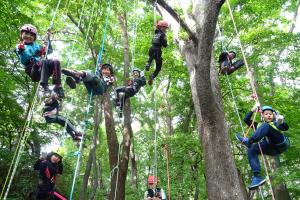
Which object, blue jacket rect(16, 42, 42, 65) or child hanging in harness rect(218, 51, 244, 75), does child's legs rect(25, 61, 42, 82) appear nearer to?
blue jacket rect(16, 42, 42, 65)

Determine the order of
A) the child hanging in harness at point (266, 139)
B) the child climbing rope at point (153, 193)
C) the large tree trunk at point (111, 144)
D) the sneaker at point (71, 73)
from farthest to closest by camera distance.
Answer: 1. the large tree trunk at point (111, 144)
2. the child climbing rope at point (153, 193)
3. the sneaker at point (71, 73)
4. the child hanging in harness at point (266, 139)

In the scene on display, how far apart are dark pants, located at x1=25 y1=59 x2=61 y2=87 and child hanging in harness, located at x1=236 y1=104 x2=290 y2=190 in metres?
2.63

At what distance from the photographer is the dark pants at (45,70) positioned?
4.33m

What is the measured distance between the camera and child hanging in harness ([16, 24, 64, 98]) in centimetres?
434

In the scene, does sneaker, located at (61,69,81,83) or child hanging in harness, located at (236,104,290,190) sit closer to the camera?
child hanging in harness, located at (236,104,290,190)

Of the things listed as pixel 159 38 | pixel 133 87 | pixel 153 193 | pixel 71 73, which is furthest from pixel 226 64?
pixel 71 73

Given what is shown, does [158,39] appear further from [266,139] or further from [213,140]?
[266,139]

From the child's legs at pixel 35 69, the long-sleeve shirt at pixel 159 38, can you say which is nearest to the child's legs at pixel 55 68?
the child's legs at pixel 35 69

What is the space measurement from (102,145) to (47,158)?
16.8 meters

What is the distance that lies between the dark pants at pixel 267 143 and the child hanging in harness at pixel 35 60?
9.12ft

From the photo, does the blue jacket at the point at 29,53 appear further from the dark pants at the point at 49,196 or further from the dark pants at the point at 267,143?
the dark pants at the point at 267,143

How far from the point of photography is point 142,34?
441 inches

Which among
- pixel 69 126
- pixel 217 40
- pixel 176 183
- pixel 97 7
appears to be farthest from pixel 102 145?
pixel 69 126

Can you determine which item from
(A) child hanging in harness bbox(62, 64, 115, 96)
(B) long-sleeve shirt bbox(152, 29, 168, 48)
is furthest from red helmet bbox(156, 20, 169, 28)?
(A) child hanging in harness bbox(62, 64, 115, 96)
